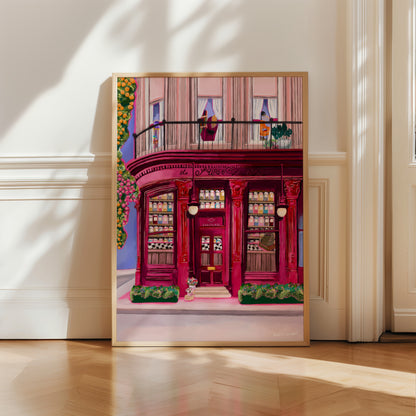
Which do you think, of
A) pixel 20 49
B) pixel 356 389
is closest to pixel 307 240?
pixel 356 389

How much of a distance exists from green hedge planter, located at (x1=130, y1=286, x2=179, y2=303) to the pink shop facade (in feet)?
0.10

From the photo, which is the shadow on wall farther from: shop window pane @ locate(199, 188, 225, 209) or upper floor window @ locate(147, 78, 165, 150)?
shop window pane @ locate(199, 188, 225, 209)

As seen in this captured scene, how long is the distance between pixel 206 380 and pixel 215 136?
1.32 meters

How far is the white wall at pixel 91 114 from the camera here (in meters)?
2.41

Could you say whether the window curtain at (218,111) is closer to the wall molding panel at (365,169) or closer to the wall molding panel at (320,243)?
the wall molding panel at (320,243)

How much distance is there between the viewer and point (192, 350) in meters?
2.25

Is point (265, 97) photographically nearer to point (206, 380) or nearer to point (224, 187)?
point (224, 187)

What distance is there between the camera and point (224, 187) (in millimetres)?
2367

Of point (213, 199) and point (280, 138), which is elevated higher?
point (280, 138)

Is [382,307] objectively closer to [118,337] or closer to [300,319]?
[300,319]

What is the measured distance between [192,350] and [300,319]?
25.4 inches

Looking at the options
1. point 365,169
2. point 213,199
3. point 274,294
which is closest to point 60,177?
point 213,199

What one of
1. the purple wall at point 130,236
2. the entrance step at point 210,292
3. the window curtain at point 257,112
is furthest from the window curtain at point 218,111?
the entrance step at point 210,292

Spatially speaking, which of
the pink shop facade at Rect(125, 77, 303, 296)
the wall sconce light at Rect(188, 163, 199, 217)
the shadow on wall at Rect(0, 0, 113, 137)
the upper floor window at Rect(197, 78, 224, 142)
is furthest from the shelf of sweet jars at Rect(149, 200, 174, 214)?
the shadow on wall at Rect(0, 0, 113, 137)
